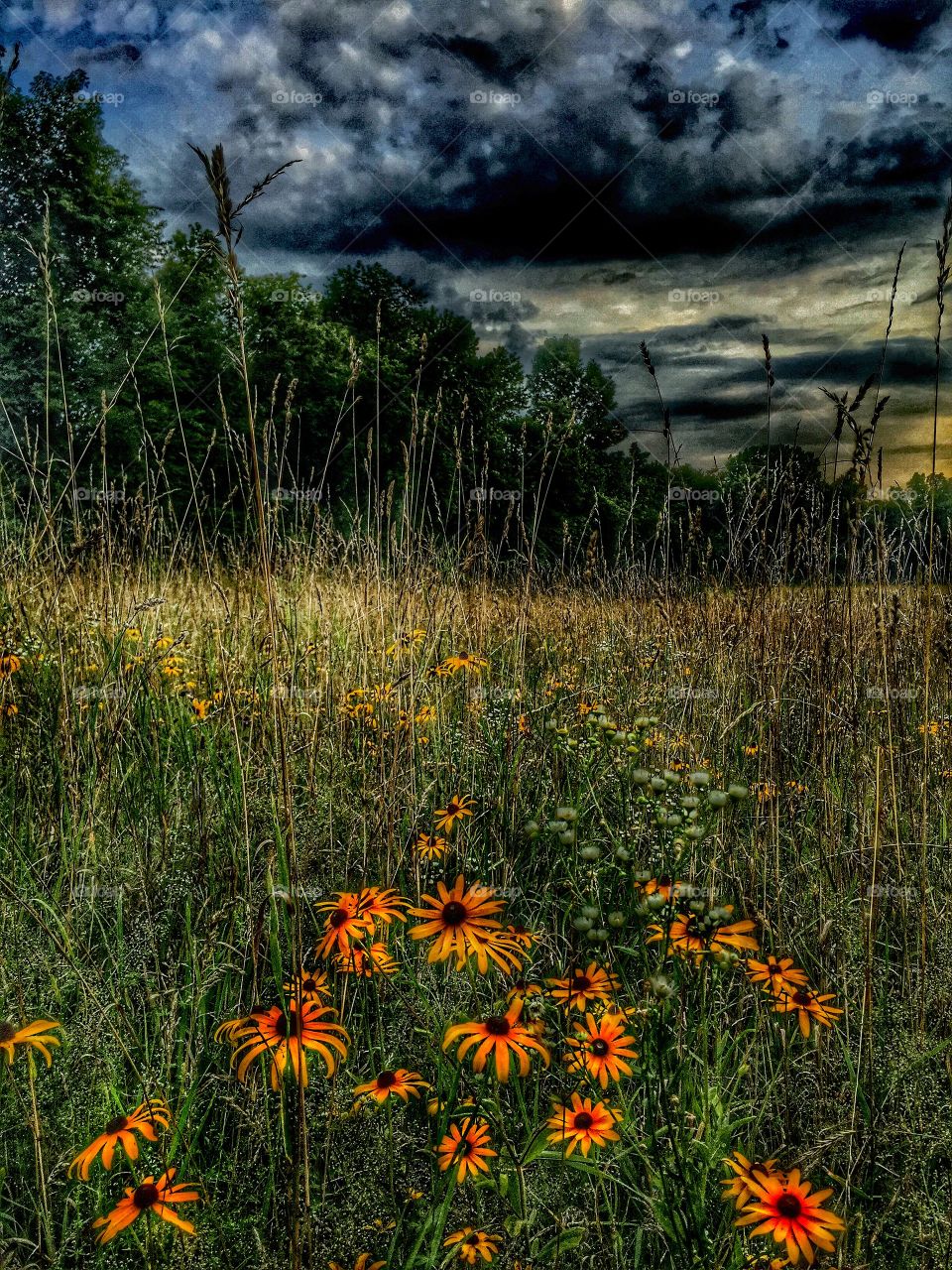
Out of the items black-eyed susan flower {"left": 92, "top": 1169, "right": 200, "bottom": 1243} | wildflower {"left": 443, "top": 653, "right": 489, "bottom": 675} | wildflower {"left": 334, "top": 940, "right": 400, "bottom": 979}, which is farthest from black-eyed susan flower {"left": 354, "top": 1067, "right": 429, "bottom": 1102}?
wildflower {"left": 443, "top": 653, "right": 489, "bottom": 675}

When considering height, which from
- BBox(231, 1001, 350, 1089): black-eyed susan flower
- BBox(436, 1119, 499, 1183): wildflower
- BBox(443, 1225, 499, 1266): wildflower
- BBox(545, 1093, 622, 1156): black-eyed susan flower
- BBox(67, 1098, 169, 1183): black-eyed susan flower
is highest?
BBox(231, 1001, 350, 1089): black-eyed susan flower

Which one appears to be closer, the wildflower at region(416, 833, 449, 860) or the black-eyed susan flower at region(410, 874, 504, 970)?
the black-eyed susan flower at region(410, 874, 504, 970)

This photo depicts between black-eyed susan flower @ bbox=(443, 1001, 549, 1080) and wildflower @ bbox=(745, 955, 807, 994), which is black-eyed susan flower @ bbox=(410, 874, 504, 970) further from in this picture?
wildflower @ bbox=(745, 955, 807, 994)

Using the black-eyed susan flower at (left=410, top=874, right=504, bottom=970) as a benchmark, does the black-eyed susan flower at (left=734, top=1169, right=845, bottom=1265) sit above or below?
below

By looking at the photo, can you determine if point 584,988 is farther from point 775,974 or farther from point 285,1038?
point 285,1038

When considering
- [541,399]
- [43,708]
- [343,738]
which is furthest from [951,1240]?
[541,399]

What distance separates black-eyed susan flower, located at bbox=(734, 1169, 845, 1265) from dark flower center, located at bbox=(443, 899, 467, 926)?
41 centimetres

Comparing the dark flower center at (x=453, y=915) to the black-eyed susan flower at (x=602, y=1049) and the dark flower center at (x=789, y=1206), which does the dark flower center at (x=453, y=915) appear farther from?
the dark flower center at (x=789, y=1206)

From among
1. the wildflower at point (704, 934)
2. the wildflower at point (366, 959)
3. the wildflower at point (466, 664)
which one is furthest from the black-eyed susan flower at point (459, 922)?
the wildflower at point (466, 664)

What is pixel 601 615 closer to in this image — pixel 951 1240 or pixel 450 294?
pixel 951 1240

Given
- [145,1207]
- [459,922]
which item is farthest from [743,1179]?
[145,1207]

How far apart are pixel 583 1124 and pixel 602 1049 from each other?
9cm

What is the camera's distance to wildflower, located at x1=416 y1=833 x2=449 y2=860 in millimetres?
1427

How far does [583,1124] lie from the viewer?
89 cm
